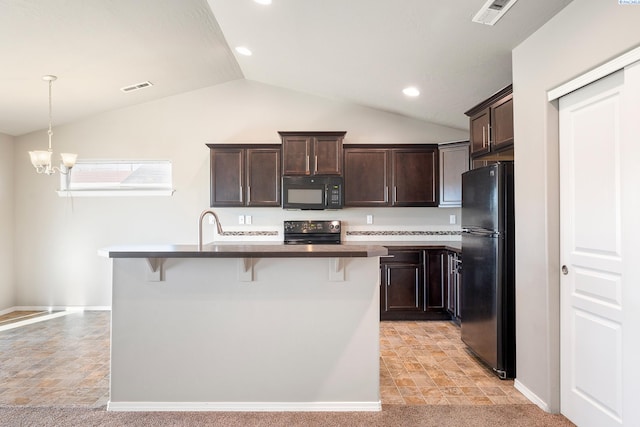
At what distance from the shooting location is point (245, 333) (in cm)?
225

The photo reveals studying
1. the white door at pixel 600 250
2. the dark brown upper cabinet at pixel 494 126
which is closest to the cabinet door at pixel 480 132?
the dark brown upper cabinet at pixel 494 126

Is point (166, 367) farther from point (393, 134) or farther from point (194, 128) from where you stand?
point (393, 134)

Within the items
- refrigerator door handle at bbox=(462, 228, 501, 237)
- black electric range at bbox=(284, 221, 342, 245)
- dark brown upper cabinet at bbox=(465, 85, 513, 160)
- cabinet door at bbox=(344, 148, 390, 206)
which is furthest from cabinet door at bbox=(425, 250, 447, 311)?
dark brown upper cabinet at bbox=(465, 85, 513, 160)

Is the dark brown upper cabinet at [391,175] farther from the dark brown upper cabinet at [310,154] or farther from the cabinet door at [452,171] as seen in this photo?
the dark brown upper cabinet at [310,154]

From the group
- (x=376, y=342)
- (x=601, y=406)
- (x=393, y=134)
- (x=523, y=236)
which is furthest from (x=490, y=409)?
(x=393, y=134)

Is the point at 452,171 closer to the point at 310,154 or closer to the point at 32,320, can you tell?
the point at 310,154

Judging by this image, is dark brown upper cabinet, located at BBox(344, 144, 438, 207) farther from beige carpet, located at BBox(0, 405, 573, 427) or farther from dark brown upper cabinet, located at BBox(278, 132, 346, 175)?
beige carpet, located at BBox(0, 405, 573, 427)

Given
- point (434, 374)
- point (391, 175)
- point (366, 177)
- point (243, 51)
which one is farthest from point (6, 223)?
point (434, 374)

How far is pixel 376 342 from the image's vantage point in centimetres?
222

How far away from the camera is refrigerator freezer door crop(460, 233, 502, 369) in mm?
2637

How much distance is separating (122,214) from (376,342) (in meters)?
4.07

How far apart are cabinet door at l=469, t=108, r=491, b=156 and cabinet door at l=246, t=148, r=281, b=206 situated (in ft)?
7.67

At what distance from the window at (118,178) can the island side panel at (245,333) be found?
274 centimetres

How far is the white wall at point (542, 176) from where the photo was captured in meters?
1.92
